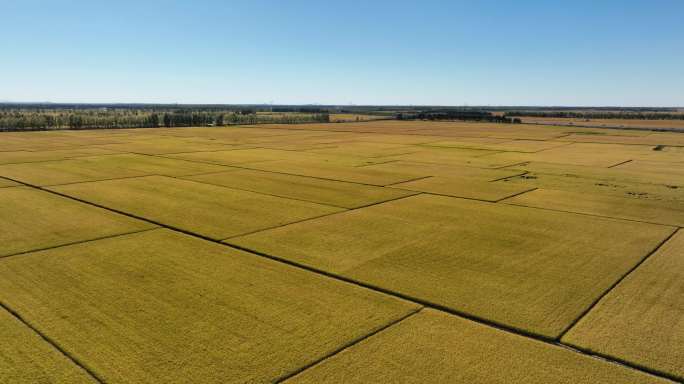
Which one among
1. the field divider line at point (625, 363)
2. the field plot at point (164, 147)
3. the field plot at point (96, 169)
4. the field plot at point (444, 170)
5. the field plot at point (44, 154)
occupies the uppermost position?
the field plot at point (164, 147)

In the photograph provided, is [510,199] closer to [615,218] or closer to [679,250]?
[615,218]

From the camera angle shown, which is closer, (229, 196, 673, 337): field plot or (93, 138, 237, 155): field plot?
(229, 196, 673, 337): field plot

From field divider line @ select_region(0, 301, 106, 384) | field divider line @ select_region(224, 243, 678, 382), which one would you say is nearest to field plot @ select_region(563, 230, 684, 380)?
field divider line @ select_region(224, 243, 678, 382)

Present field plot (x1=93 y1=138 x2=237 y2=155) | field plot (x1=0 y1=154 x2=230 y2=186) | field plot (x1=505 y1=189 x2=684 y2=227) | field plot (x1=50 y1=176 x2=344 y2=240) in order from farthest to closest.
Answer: field plot (x1=93 y1=138 x2=237 y2=155) → field plot (x1=0 y1=154 x2=230 y2=186) → field plot (x1=505 y1=189 x2=684 y2=227) → field plot (x1=50 y1=176 x2=344 y2=240)

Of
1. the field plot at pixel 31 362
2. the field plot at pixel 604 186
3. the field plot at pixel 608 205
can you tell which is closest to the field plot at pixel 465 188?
the field plot at pixel 608 205

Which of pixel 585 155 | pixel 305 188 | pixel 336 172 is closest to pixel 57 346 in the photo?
pixel 305 188

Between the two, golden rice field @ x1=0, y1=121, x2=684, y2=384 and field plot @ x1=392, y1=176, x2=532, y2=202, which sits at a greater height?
field plot @ x1=392, y1=176, x2=532, y2=202

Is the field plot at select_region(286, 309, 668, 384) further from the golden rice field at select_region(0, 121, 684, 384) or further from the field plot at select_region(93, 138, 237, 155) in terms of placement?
the field plot at select_region(93, 138, 237, 155)

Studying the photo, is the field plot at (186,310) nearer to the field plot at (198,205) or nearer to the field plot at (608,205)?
the field plot at (198,205)
